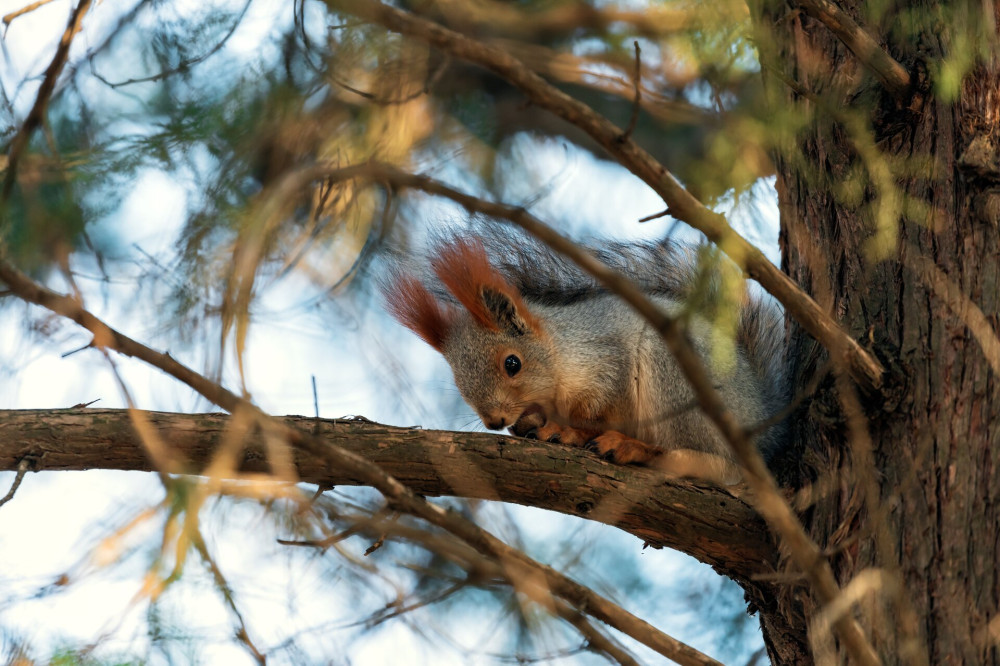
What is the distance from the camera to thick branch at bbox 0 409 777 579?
2.03 metres

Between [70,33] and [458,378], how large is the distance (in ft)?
5.45

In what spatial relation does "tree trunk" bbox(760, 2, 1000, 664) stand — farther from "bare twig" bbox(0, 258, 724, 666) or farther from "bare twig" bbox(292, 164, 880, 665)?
"bare twig" bbox(0, 258, 724, 666)

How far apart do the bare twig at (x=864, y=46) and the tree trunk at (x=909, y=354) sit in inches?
2.4

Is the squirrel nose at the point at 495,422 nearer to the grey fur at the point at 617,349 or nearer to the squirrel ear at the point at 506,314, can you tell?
the grey fur at the point at 617,349

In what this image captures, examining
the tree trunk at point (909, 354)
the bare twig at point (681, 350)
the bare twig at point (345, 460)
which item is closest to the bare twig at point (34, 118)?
the bare twig at point (345, 460)

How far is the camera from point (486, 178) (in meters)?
3.50

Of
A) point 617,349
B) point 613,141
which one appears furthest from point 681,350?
point 617,349

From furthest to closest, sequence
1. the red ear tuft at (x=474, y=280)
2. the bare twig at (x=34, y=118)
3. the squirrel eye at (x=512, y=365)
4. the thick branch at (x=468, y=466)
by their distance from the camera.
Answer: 1. the squirrel eye at (x=512, y=365)
2. the red ear tuft at (x=474, y=280)
3. the thick branch at (x=468, y=466)
4. the bare twig at (x=34, y=118)

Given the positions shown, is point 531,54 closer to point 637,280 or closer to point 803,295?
point 637,280

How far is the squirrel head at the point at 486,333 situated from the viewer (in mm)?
2895

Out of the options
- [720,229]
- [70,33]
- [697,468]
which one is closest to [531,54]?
[697,468]

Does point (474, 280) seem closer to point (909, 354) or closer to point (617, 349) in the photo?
point (617, 349)

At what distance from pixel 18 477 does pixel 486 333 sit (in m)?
1.53

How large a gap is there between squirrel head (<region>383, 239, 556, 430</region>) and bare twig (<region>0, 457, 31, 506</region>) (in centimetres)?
124
